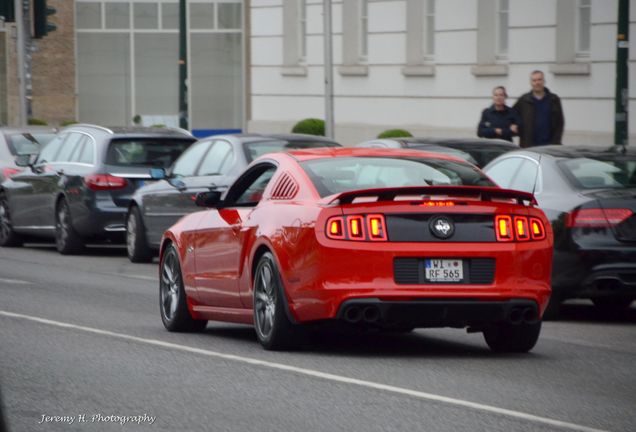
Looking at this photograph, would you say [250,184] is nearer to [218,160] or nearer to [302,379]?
[302,379]

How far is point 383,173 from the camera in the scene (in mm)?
11328

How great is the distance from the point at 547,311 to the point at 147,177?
28.3 feet

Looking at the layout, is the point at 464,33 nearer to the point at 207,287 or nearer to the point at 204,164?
the point at 204,164

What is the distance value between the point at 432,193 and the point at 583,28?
18667mm

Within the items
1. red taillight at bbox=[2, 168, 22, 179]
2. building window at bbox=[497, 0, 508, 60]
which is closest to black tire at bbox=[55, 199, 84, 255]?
red taillight at bbox=[2, 168, 22, 179]

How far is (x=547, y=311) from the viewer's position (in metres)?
14.1

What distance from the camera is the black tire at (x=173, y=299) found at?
504 inches

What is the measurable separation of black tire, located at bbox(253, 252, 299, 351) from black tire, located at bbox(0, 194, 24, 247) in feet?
43.2

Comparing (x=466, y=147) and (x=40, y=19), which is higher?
(x=40, y=19)

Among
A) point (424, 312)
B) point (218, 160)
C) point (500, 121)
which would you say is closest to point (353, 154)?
point (424, 312)

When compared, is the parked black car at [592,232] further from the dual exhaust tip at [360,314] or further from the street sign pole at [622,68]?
the street sign pole at [622,68]

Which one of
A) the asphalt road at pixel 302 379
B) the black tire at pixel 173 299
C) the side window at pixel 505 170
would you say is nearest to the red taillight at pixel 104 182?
the side window at pixel 505 170

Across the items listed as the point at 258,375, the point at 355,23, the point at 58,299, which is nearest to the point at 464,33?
the point at 355,23

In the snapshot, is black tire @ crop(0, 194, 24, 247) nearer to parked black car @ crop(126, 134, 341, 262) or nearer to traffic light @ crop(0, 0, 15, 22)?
parked black car @ crop(126, 134, 341, 262)
